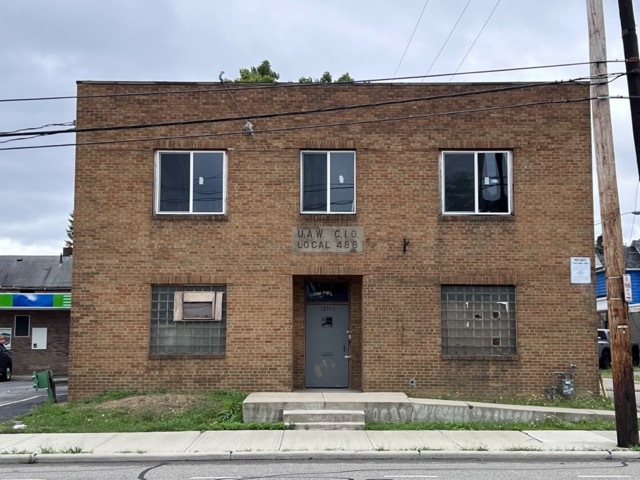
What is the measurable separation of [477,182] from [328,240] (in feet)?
11.9

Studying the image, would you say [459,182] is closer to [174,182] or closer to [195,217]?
[195,217]

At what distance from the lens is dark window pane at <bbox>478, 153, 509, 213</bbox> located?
662 inches

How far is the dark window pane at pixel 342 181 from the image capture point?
16.8m

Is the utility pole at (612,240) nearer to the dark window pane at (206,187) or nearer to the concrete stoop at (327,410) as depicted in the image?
the concrete stoop at (327,410)

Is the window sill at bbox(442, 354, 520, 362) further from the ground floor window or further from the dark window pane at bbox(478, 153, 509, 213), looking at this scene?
the ground floor window

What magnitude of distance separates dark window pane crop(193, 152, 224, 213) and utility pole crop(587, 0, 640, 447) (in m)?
8.19

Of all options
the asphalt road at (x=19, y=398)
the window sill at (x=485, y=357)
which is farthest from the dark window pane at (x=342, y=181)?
the asphalt road at (x=19, y=398)

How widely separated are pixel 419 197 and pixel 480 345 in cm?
356

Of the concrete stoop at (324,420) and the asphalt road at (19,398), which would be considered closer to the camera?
Result: the concrete stoop at (324,420)

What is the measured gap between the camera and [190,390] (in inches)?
637

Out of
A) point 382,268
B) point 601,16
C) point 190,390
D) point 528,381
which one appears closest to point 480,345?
point 528,381

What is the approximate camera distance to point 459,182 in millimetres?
16828

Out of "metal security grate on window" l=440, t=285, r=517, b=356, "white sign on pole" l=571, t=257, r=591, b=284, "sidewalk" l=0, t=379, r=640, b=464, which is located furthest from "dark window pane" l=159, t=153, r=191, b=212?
"white sign on pole" l=571, t=257, r=591, b=284

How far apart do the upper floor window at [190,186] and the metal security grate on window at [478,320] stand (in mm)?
5550
